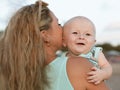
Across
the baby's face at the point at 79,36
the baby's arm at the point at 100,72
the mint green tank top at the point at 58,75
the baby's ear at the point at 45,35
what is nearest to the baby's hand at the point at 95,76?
the baby's arm at the point at 100,72

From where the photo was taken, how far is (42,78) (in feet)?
11.1

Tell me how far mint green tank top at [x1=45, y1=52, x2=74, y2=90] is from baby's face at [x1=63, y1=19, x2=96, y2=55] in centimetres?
33

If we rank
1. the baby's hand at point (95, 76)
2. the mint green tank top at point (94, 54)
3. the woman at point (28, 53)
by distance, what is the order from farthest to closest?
the mint green tank top at point (94, 54) < the woman at point (28, 53) < the baby's hand at point (95, 76)

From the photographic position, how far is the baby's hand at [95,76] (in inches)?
129

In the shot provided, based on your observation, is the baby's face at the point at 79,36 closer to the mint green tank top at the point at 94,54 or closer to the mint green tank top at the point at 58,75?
the mint green tank top at the point at 94,54

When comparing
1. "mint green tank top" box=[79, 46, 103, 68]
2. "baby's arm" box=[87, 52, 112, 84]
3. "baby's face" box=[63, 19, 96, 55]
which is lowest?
"baby's arm" box=[87, 52, 112, 84]

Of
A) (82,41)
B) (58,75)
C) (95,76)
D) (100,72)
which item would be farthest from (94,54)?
(58,75)

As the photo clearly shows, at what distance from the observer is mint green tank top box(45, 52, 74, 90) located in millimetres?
3273

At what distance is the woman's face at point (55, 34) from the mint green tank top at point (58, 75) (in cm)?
20

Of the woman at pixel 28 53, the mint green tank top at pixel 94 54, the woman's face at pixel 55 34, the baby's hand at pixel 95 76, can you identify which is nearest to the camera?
the baby's hand at pixel 95 76

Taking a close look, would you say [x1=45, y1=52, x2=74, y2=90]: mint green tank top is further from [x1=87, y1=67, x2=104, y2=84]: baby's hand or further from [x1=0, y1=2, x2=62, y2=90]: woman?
[x1=87, y1=67, x2=104, y2=84]: baby's hand

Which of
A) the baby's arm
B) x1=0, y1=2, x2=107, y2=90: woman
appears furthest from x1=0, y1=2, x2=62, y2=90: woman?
the baby's arm

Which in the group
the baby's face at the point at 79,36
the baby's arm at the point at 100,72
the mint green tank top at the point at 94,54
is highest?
the baby's face at the point at 79,36

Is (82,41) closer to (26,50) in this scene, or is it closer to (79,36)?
(79,36)
